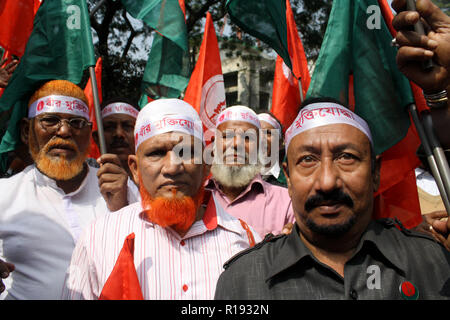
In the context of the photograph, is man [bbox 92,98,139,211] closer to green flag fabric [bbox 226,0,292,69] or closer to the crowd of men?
the crowd of men

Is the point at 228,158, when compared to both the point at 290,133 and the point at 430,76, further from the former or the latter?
the point at 430,76

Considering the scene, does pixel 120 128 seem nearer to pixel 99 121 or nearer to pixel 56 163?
pixel 99 121

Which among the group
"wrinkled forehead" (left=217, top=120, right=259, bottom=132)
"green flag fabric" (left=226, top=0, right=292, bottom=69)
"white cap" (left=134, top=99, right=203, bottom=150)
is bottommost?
"white cap" (left=134, top=99, right=203, bottom=150)

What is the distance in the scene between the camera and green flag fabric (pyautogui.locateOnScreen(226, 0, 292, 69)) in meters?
2.64

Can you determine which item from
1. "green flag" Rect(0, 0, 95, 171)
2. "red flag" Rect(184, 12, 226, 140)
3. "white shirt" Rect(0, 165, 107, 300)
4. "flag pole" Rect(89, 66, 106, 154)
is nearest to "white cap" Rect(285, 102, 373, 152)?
"flag pole" Rect(89, 66, 106, 154)

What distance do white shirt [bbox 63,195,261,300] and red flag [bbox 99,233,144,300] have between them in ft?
0.50

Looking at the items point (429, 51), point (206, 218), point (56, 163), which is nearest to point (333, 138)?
point (429, 51)

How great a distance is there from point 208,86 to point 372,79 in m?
2.95

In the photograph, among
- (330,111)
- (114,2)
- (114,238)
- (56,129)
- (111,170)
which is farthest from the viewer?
(114,2)

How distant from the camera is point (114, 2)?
11500 millimetres

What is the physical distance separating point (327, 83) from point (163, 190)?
4.27 ft

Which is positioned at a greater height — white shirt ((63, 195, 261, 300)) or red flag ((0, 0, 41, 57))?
red flag ((0, 0, 41, 57))

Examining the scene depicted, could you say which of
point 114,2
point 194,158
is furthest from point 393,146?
point 114,2

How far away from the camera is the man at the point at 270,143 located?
493cm
